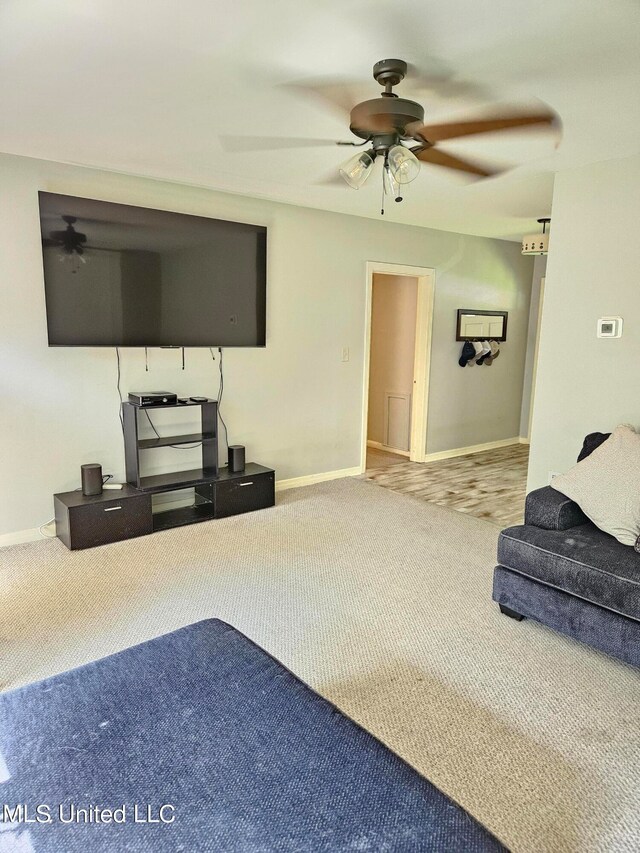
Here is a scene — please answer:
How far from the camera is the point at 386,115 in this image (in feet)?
7.37

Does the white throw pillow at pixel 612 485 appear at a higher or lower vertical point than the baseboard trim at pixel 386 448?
higher

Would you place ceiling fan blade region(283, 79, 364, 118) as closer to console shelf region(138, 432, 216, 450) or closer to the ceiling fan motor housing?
the ceiling fan motor housing

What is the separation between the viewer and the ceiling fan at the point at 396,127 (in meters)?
2.23

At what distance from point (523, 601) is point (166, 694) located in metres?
1.82

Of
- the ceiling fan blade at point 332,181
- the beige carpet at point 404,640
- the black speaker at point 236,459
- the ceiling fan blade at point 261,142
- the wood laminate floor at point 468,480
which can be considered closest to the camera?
the beige carpet at point 404,640

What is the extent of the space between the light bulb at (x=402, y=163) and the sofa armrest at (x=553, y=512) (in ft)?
5.52

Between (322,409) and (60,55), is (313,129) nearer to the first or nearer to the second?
(60,55)

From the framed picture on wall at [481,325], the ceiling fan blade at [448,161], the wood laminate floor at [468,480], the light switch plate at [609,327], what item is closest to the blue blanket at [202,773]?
the ceiling fan blade at [448,161]

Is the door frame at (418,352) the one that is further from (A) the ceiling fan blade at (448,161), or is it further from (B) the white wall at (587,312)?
(B) the white wall at (587,312)

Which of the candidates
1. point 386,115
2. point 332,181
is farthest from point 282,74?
point 332,181

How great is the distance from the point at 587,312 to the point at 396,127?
76.2 inches

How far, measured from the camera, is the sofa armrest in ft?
8.98

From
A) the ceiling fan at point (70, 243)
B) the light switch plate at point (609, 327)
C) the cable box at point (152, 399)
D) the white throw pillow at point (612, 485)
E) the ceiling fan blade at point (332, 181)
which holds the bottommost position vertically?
the white throw pillow at point (612, 485)

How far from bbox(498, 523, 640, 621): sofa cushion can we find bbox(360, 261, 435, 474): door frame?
9.73ft
